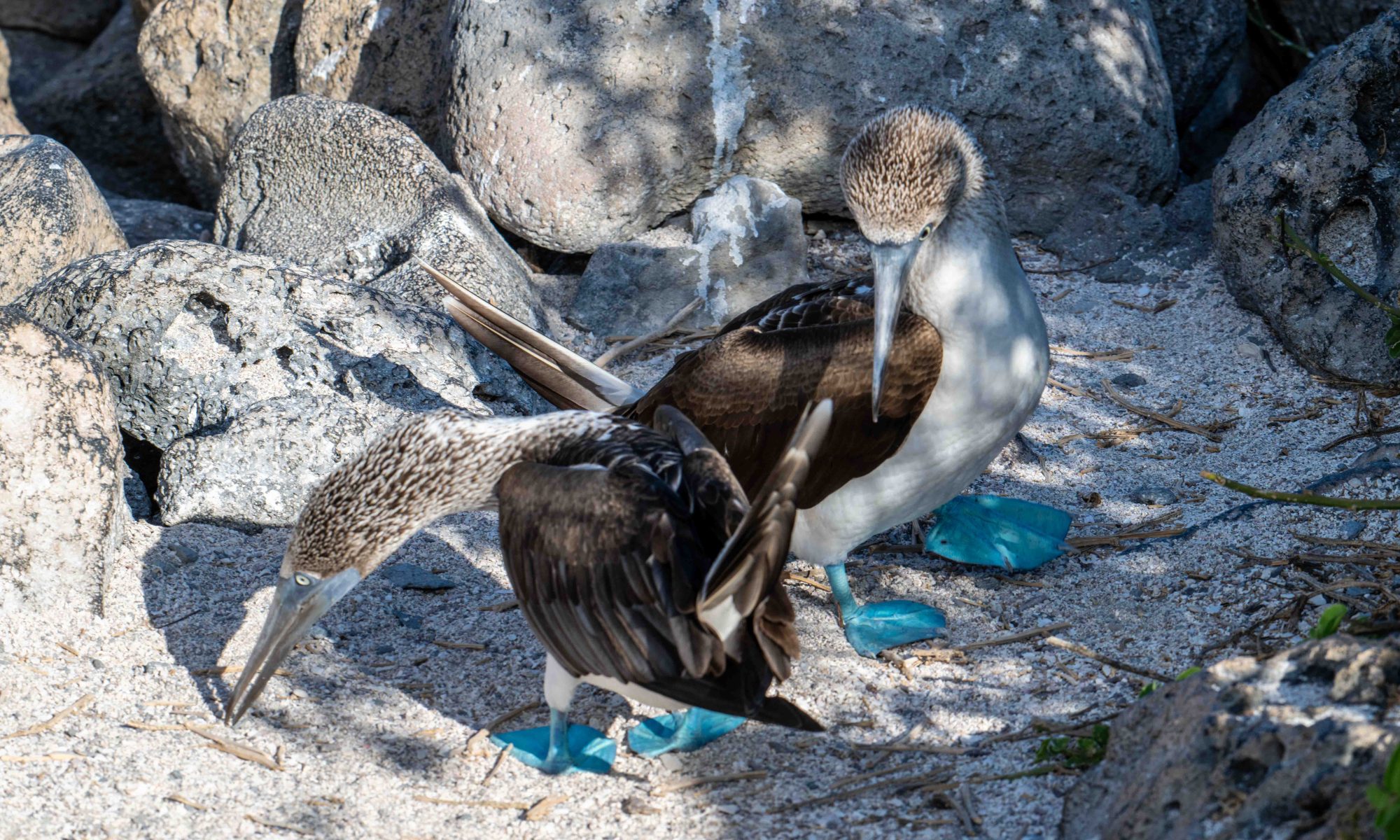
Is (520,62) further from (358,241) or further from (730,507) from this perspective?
(730,507)

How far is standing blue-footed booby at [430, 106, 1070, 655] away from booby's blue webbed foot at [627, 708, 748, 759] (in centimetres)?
61

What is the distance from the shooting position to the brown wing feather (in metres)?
3.61

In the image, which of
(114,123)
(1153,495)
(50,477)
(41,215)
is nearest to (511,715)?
(50,477)

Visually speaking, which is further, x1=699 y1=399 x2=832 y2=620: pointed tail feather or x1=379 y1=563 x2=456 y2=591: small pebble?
x1=379 y1=563 x2=456 y2=591: small pebble

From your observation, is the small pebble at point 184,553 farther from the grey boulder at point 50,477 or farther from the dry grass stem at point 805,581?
the dry grass stem at point 805,581

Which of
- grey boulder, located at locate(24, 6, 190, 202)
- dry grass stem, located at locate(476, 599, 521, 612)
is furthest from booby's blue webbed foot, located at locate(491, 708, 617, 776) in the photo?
grey boulder, located at locate(24, 6, 190, 202)

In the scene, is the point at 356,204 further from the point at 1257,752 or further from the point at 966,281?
the point at 1257,752

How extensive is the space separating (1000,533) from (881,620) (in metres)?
0.57

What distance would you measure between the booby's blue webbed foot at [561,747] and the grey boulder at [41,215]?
3365mm

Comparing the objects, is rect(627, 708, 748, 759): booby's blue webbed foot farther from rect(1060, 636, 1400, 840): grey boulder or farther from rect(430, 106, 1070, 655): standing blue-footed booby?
rect(1060, 636, 1400, 840): grey boulder

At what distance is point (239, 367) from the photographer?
4.64 m

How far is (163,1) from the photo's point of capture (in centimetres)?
724

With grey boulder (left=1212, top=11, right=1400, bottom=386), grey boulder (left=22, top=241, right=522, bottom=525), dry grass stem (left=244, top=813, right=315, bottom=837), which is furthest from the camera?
grey boulder (left=1212, top=11, right=1400, bottom=386)

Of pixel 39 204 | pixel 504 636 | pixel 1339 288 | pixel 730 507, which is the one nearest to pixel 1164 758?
pixel 730 507
